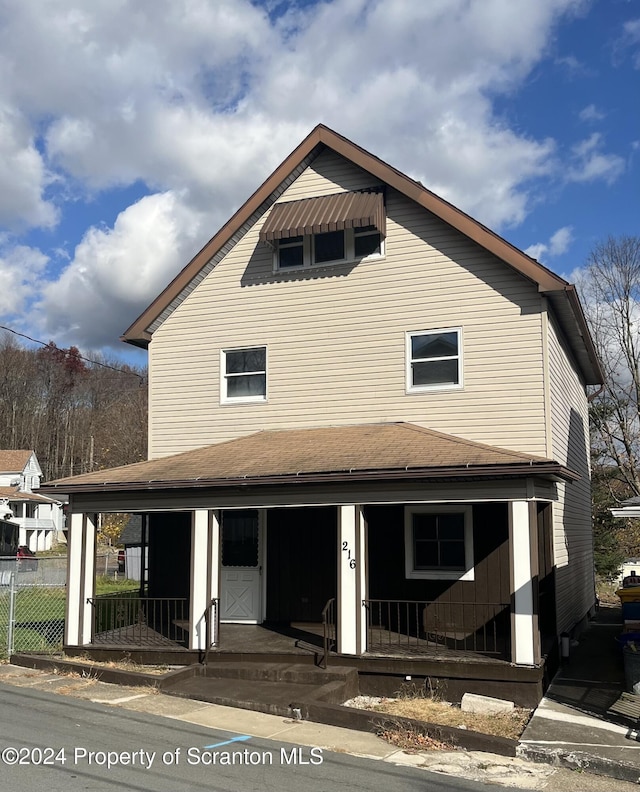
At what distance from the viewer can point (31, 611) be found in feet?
64.4

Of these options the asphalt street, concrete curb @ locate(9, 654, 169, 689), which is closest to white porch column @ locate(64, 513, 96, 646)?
concrete curb @ locate(9, 654, 169, 689)

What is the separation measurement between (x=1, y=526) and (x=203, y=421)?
91.7ft

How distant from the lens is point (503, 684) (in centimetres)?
1026

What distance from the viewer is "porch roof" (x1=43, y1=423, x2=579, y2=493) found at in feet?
34.6

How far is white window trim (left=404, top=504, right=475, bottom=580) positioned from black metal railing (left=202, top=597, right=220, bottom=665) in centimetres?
329

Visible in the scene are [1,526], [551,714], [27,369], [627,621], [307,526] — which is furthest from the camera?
[27,369]

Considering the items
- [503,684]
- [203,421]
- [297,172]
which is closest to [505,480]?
[503,684]

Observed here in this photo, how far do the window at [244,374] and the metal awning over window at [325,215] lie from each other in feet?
7.66

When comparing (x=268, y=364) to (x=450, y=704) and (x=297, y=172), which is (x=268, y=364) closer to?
(x=297, y=172)

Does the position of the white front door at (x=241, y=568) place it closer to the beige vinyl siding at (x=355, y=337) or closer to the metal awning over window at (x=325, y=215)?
the beige vinyl siding at (x=355, y=337)

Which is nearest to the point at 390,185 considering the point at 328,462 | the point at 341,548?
the point at 328,462

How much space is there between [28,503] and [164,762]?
52.6 m

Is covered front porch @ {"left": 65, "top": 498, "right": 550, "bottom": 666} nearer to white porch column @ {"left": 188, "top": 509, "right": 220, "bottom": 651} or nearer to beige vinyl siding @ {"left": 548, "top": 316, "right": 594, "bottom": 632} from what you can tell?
white porch column @ {"left": 188, "top": 509, "right": 220, "bottom": 651}

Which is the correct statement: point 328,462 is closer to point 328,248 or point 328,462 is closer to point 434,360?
point 434,360
